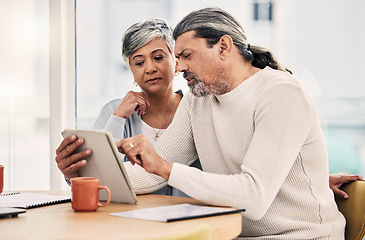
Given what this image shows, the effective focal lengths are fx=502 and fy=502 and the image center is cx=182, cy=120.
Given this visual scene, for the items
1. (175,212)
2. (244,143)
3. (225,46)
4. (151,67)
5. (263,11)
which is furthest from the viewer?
(263,11)

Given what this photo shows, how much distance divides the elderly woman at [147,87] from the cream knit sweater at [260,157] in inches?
13.5

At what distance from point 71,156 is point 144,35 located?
2.89 ft

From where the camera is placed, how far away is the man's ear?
74.0 inches

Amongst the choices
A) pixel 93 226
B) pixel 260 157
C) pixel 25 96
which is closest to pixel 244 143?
pixel 260 157

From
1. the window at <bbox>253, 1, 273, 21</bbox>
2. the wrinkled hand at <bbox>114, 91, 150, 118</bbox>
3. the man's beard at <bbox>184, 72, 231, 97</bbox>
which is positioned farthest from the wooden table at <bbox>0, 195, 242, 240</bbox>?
the window at <bbox>253, 1, 273, 21</bbox>

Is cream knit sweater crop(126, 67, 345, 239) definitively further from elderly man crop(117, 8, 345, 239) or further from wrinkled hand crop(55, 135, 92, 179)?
wrinkled hand crop(55, 135, 92, 179)

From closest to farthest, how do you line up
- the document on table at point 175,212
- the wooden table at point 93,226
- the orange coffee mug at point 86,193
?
the wooden table at point 93,226 < the document on table at point 175,212 < the orange coffee mug at point 86,193

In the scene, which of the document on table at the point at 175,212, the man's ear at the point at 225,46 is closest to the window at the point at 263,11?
the man's ear at the point at 225,46

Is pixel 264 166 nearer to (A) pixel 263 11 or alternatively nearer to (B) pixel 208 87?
(B) pixel 208 87

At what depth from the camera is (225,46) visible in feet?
6.20

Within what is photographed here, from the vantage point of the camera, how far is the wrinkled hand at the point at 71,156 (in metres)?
1.63

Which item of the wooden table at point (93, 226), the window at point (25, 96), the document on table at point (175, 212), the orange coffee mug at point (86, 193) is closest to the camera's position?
the wooden table at point (93, 226)

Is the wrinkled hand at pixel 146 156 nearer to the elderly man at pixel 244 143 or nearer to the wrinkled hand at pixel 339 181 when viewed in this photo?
the elderly man at pixel 244 143

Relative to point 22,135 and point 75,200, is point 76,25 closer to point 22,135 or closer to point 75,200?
point 22,135
